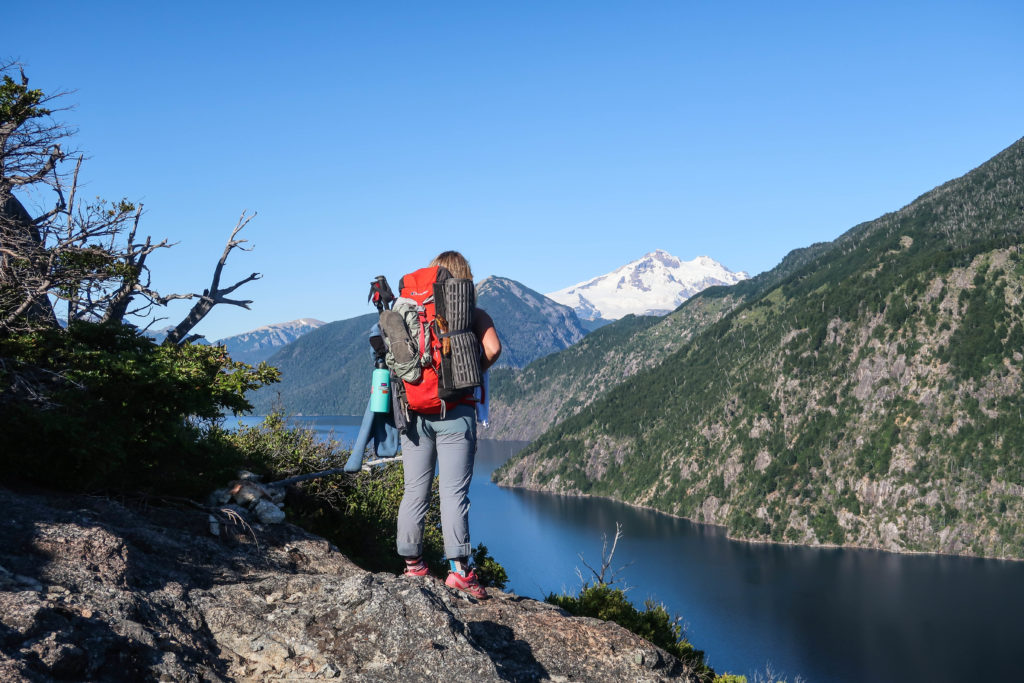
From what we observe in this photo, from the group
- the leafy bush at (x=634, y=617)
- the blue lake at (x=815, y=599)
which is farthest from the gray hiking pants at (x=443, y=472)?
the blue lake at (x=815, y=599)

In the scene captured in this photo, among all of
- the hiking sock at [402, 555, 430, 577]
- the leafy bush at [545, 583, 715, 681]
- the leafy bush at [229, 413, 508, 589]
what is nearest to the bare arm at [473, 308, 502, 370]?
the hiking sock at [402, 555, 430, 577]

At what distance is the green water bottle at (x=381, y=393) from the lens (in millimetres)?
8414

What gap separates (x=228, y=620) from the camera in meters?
6.71

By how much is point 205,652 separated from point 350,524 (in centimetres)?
712

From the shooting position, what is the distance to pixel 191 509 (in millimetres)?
9547

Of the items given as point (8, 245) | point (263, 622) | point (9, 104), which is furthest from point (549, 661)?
point (9, 104)

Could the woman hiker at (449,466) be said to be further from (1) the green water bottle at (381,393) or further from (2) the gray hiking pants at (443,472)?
(1) the green water bottle at (381,393)

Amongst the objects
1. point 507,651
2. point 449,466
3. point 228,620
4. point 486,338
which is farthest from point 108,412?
point 507,651

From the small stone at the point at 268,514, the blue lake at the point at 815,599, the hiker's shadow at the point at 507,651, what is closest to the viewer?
the hiker's shadow at the point at 507,651

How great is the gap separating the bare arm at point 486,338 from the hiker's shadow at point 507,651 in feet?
8.48

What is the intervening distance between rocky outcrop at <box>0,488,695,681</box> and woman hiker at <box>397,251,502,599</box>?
1.89 ft

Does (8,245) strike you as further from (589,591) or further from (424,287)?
(589,591)

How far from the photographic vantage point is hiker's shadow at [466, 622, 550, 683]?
6711 millimetres

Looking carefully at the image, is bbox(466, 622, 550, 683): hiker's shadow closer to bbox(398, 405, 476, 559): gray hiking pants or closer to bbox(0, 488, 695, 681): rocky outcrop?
bbox(0, 488, 695, 681): rocky outcrop
